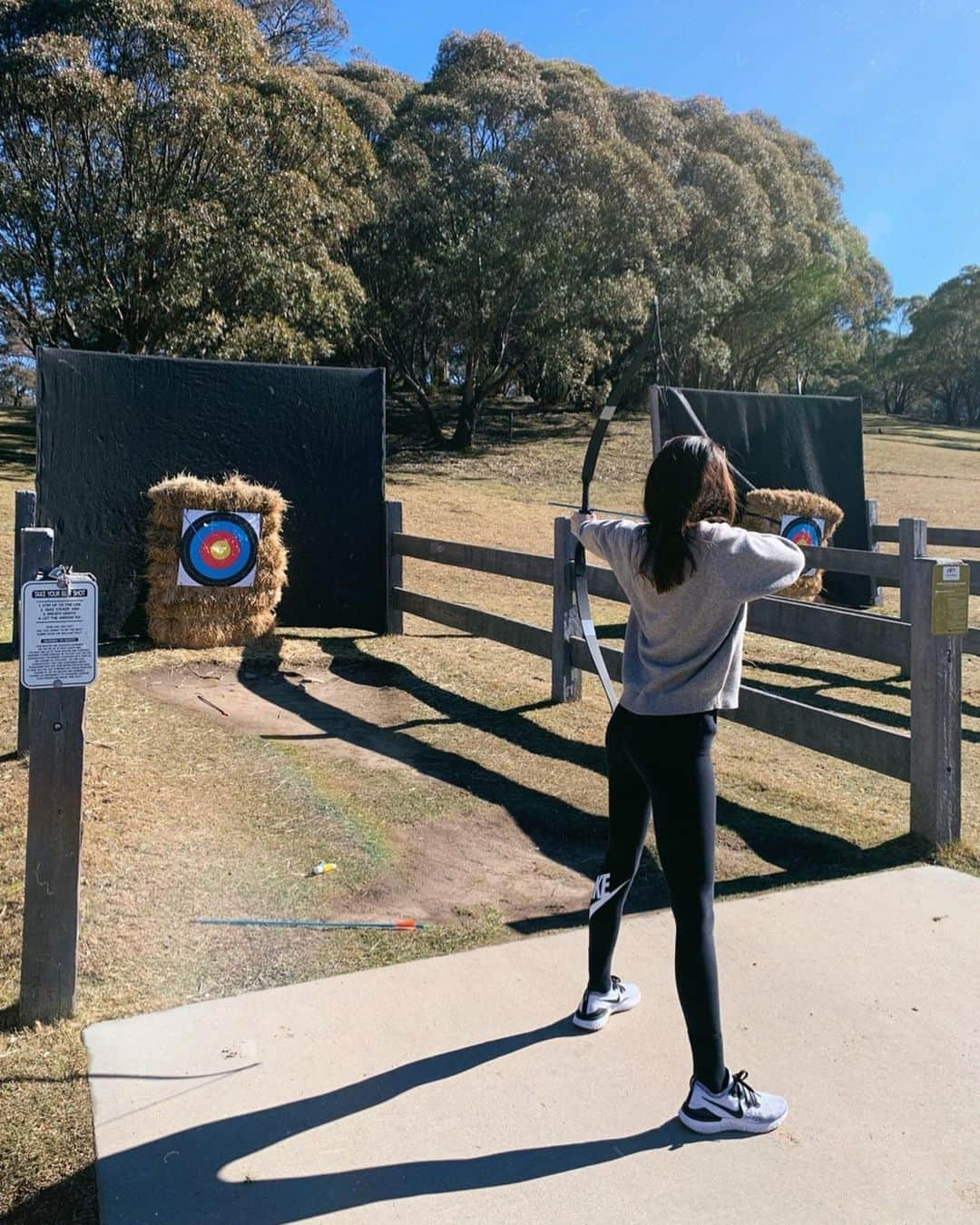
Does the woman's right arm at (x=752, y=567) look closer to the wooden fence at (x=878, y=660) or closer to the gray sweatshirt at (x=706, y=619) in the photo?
the gray sweatshirt at (x=706, y=619)

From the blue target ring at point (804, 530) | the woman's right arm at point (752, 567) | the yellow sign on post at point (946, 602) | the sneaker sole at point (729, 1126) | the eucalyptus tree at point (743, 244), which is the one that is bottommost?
the sneaker sole at point (729, 1126)

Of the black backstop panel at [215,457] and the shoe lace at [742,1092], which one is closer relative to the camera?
the shoe lace at [742,1092]

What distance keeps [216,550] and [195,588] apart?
0.35 meters

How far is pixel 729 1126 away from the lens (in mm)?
2605

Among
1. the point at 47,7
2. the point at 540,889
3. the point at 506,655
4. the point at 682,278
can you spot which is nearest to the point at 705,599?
the point at 540,889

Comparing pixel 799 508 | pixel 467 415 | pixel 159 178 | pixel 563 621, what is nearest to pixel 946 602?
Answer: pixel 563 621

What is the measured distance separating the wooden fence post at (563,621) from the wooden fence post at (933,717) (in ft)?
9.37

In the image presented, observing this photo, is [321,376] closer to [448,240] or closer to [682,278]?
[448,240]

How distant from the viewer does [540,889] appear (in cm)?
429

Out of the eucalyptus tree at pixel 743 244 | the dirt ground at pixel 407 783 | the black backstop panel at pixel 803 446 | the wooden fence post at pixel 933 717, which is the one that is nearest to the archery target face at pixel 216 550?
the dirt ground at pixel 407 783

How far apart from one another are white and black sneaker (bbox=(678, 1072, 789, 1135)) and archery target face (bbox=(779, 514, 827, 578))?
8.93 meters

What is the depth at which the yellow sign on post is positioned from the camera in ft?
14.8

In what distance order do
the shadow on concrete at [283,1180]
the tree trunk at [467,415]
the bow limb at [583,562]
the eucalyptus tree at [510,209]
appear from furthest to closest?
1. the tree trunk at [467,415]
2. the eucalyptus tree at [510,209]
3. the bow limb at [583,562]
4. the shadow on concrete at [283,1180]

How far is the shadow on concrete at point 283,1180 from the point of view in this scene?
2.33m
